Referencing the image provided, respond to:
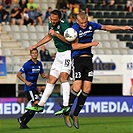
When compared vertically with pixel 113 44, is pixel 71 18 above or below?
above

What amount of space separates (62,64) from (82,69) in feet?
1.65

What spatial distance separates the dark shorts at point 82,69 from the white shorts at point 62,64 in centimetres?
19

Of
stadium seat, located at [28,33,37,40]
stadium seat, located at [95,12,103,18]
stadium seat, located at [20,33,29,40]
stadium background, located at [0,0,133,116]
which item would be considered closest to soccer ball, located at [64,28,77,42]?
stadium background, located at [0,0,133,116]

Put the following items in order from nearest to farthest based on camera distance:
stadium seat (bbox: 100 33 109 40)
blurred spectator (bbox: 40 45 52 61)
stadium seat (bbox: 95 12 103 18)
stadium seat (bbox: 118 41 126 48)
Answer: blurred spectator (bbox: 40 45 52 61), stadium seat (bbox: 118 41 126 48), stadium seat (bbox: 100 33 109 40), stadium seat (bbox: 95 12 103 18)

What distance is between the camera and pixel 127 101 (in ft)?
76.3

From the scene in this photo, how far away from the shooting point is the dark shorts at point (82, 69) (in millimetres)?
14703

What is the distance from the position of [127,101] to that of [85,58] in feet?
28.7

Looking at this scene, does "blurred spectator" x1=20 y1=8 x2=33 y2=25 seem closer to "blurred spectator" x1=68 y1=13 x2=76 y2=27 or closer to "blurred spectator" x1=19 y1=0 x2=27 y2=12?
"blurred spectator" x1=19 y1=0 x2=27 y2=12

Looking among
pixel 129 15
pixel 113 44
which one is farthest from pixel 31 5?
pixel 129 15

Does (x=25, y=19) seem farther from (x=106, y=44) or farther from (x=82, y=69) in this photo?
(x=82, y=69)

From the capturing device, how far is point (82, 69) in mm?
14727

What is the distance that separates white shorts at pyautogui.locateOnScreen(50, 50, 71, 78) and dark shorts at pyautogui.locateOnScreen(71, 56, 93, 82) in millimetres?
194

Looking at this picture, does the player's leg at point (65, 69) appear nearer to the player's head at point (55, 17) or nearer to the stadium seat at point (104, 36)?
the player's head at point (55, 17)

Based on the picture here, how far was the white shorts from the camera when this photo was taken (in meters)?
14.9
